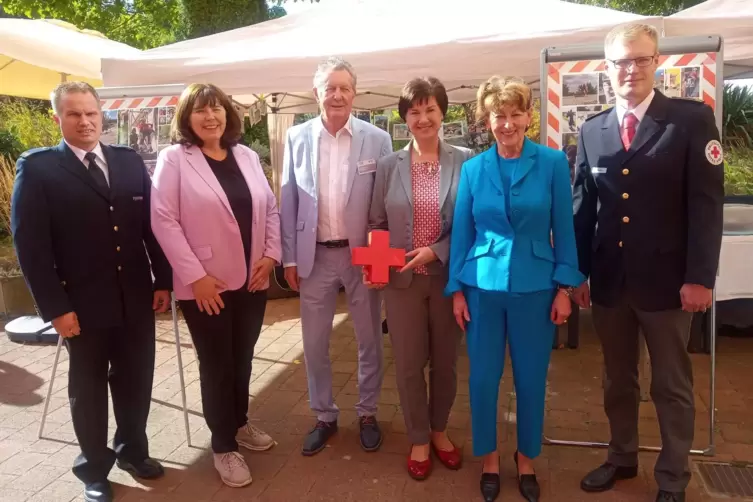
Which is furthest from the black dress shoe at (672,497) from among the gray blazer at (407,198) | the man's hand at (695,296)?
the gray blazer at (407,198)

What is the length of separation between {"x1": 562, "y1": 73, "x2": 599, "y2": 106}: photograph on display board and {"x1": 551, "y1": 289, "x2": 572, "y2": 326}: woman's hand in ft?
3.85

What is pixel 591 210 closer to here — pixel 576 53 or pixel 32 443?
pixel 576 53

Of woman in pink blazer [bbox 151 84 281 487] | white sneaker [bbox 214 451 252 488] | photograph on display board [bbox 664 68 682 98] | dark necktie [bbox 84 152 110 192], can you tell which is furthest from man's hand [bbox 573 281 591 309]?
dark necktie [bbox 84 152 110 192]

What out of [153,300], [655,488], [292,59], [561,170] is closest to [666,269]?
[561,170]

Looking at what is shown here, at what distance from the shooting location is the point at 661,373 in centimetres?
243

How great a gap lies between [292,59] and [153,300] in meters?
2.10

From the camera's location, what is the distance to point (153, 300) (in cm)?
281

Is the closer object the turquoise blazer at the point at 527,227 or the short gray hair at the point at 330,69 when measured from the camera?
the turquoise blazer at the point at 527,227

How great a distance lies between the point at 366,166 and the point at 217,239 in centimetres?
79

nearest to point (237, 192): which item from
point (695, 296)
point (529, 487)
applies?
point (529, 487)

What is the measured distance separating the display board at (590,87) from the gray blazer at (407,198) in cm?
68

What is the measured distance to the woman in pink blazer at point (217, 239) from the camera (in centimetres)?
259

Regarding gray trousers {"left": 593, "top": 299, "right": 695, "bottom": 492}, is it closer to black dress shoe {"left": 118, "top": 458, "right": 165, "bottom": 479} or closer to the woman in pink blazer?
the woman in pink blazer

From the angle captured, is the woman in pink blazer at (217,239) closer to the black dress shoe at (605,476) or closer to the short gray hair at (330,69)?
the short gray hair at (330,69)
